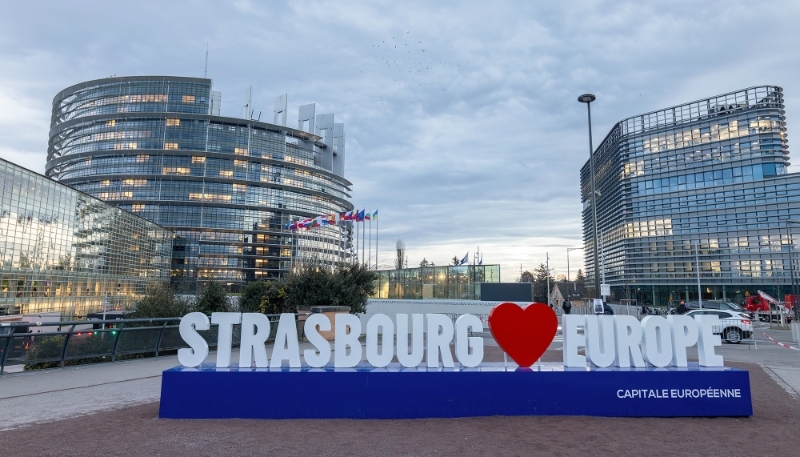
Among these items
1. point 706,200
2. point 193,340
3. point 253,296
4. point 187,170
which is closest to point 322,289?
point 253,296

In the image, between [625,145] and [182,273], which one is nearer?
[625,145]

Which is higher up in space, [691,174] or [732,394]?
[691,174]

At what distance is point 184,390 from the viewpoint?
27.3 feet

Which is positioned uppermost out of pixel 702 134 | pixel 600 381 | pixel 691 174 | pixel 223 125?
pixel 223 125

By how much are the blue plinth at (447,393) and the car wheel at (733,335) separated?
1668 centimetres

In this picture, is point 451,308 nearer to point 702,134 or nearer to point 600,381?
point 600,381

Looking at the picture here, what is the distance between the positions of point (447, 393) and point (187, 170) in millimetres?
114641

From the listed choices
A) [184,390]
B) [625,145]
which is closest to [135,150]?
[625,145]

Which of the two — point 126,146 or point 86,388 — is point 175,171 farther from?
point 86,388

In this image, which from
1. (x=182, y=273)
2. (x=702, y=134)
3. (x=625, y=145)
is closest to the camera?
(x=702, y=134)

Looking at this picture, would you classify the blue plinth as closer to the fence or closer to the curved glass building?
the fence

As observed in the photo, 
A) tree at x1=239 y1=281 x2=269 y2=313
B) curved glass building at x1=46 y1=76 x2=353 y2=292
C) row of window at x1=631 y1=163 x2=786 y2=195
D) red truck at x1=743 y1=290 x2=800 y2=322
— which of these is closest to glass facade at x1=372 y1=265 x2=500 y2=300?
tree at x1=239 y1=281 x2=269 y2=313

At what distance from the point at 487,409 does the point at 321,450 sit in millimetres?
3063

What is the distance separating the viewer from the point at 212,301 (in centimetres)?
2105
